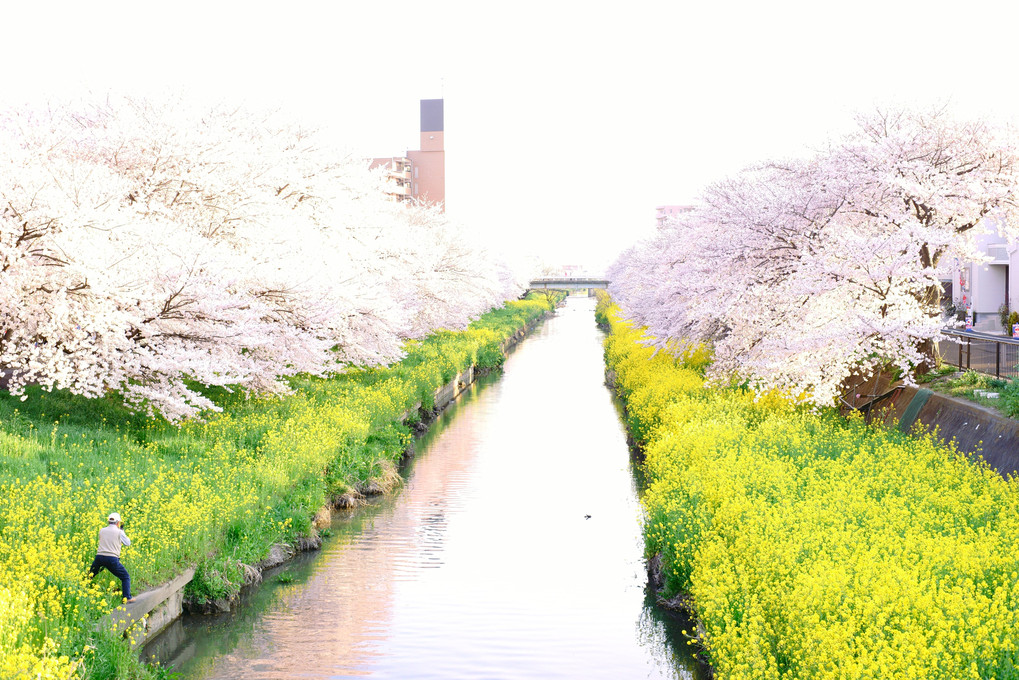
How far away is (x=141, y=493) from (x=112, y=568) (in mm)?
3077

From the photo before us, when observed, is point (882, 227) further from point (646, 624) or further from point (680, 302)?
point (646, 624)

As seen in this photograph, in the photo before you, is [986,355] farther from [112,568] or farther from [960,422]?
[112,568]

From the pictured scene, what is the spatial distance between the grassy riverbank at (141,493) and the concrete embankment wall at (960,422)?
12472 millimetres

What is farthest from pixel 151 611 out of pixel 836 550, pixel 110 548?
pixel 836 550

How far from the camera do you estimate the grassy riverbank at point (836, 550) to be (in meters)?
9.16

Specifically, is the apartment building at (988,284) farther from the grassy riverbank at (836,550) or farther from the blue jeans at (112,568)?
the blue jeans at (112,568)

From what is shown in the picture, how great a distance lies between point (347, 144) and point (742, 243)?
15.4 metres

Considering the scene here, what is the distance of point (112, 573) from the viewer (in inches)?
507

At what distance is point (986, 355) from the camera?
22.0 m

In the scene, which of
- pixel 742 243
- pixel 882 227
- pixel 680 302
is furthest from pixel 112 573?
pixel 680 302

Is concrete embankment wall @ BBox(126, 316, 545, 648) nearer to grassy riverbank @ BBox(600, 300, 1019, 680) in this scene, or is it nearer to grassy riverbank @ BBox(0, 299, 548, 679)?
grassy riverbank @ BBox(0, 299, 548, 679)

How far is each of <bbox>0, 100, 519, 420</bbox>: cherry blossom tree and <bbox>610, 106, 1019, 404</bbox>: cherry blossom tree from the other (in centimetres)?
963

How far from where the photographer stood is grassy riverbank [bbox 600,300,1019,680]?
30.1ft

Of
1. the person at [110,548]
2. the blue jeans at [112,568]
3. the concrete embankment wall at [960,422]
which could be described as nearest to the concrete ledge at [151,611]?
the blue jeans at [112,568]
